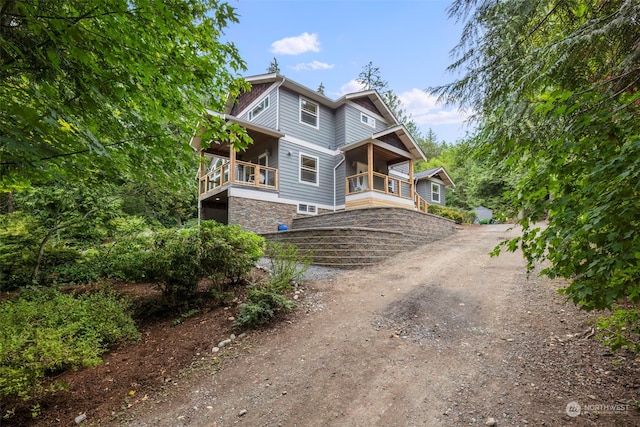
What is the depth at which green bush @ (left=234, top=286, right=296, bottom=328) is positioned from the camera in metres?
4.32

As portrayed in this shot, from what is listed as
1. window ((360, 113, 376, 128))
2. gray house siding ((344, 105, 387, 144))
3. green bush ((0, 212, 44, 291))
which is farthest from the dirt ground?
window ((360, 113, 376, 128))

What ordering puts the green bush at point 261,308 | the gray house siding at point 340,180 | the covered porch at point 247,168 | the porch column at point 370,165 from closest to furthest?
the green bush at point 261,308, the covered porch at point 247,168, the porch column at point 370,165, the gray house siding at point 340,180

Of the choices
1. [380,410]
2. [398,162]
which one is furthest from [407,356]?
[398,162]

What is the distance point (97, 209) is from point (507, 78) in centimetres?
885

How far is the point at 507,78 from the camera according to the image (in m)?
3.65

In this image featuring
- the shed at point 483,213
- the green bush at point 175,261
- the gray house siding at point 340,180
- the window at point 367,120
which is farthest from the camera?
the shed at point 483,213

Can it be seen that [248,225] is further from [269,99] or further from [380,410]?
[380,410]

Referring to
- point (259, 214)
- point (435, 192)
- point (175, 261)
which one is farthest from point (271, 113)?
point (435, 192)

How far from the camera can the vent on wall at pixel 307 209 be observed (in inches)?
535

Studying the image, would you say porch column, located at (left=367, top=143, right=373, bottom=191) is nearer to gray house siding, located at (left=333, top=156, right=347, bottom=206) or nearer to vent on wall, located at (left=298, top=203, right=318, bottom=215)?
gray house siding, located at (left=333, top=156, right=347, bottom=206)

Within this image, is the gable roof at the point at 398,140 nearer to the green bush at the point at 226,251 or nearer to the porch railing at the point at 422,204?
the porch railing at the point at 422,204

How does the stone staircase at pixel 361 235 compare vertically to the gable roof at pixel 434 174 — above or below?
below

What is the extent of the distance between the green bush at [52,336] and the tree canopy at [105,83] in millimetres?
1775

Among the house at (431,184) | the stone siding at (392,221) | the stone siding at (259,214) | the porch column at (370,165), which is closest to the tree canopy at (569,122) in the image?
the stone siding at (392,221)
